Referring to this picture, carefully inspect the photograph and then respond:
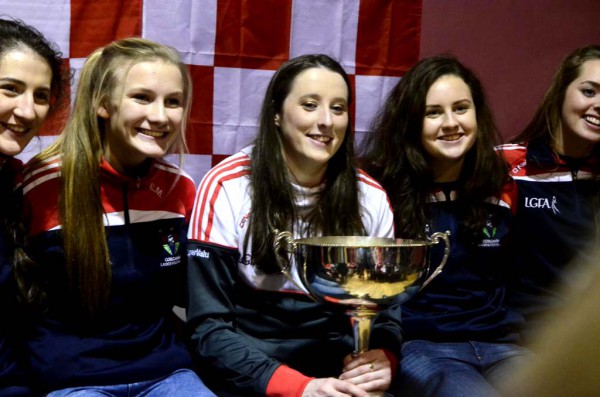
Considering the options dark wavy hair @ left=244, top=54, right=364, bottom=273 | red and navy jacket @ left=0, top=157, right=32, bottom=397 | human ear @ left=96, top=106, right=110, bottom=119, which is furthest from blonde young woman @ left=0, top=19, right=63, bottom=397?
dark wavy hair @ left=244, top=54, right=364, bottom=273

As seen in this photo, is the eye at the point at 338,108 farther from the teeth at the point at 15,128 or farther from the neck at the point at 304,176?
the teeth at the point at 15,128

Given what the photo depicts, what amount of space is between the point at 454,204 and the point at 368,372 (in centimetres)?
61

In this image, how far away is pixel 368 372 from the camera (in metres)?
1.59

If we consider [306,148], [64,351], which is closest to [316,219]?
[306,148]

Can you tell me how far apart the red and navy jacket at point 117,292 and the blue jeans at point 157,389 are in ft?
0.05

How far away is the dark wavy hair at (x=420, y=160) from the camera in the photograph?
6.42 ft

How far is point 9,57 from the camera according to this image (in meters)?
1.57

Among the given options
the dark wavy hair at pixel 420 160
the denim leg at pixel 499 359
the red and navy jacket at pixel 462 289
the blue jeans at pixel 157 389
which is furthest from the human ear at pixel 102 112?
the denim leg at pixel 499 359

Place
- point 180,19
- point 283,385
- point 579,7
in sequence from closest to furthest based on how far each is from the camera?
1. point 283,385
2. point 180,19
3. point 579,7

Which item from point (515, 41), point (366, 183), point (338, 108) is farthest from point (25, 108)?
point (515, 41)

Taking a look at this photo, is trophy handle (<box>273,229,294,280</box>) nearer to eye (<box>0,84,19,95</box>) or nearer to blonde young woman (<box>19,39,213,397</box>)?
blonde young woman (<box>19,39,213,397</box>)

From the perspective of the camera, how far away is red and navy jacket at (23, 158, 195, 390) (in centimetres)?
161

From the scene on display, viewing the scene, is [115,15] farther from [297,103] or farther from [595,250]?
[595,250]

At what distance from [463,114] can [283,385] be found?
912 millimetres
